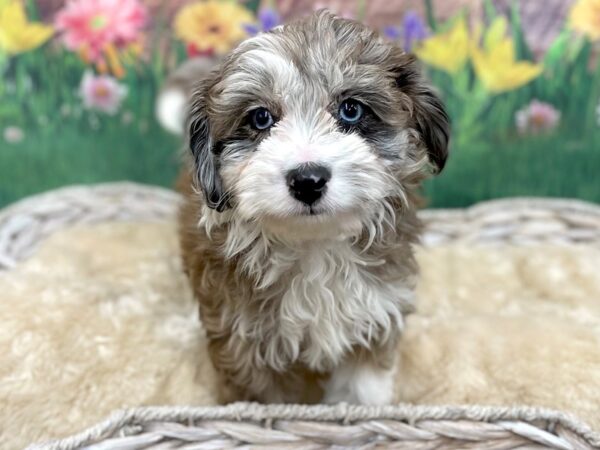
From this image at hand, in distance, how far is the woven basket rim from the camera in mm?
1851

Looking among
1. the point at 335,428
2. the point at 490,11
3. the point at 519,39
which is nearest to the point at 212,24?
the point at 490,11

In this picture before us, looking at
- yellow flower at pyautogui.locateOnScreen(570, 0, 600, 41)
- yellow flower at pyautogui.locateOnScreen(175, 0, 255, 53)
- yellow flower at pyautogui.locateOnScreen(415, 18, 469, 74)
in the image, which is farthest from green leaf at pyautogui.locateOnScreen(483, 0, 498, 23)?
yellow flower at pyautogui.locateOnScreen(175, 0, 255, 53)

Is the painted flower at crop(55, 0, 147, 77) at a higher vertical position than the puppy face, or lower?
higher

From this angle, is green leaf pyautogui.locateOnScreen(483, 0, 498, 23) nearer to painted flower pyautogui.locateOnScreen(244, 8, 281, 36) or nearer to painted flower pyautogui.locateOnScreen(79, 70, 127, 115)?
painted flower pyautogui.locateOnScreen(244, 8, 281, 36)

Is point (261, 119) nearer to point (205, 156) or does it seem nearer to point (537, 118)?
point (205, 156)

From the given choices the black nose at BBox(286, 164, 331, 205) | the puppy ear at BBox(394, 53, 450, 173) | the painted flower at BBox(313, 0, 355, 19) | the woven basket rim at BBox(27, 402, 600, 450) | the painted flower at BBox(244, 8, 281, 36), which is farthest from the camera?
the painted flower at BBox(313, 0, 355, 19)

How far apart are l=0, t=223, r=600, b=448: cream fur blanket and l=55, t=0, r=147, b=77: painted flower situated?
0.98 m

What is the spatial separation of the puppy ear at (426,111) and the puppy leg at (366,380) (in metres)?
0.69

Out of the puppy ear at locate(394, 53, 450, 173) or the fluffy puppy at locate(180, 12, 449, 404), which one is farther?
the puppy ear at locate(394, 53, 450, 173)

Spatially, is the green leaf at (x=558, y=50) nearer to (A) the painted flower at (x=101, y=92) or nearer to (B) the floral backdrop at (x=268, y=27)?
(B) the floral backdrop at (x=268, y=27)

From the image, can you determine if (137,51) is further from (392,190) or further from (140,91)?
(392,190)

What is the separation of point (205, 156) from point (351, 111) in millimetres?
408

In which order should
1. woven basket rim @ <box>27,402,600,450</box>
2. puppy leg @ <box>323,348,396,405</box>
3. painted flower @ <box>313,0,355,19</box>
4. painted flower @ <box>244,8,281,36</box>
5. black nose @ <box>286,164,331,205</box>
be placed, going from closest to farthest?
black nose @ <box>286,164,331,205</box> → woven basket rim @ <box>27,402,600,450</box> → puppy leg @ <box>323,348,396,405</box> → painted flower @ <box>244,8,281,36</box> → painted flower @ <box>313,0,355,19</box>

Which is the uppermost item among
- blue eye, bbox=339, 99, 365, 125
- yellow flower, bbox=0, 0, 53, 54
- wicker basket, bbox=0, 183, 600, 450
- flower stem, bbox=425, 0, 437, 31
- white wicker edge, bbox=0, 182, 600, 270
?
flower stem, bbox=425, 0, 437, 31
